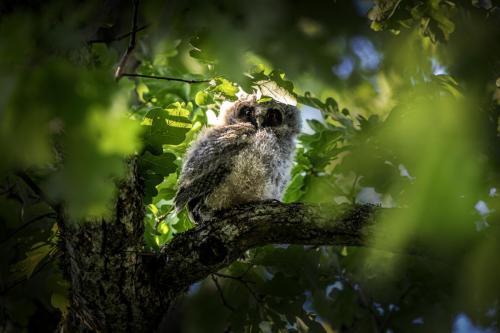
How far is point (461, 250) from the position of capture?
2.50ft

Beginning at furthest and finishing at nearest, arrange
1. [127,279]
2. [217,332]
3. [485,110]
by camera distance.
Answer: [217,332], [127,279], [485,110]

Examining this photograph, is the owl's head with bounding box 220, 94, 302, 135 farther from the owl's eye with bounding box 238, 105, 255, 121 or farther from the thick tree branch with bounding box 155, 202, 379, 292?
the thick tree branch with bounding box 155, 202, 379, 292

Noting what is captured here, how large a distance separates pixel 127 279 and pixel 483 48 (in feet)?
4.68

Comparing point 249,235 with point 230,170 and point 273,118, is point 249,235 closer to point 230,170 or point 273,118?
point 230,170

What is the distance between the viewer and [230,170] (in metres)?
2.19

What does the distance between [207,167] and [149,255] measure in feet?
1.62

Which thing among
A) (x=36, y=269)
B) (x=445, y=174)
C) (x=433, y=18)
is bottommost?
(x=36, y=269)

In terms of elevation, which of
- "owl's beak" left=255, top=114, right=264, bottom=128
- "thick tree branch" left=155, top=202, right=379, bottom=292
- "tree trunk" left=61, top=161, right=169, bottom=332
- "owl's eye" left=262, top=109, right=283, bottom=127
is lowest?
"tree trunk" left=61, top=161, right=169, bottom=332

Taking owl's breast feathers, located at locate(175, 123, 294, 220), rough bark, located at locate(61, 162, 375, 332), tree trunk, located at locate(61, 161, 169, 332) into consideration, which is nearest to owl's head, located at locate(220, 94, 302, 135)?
owl's breast feathers, located at locate(175, 123, 294, 220)

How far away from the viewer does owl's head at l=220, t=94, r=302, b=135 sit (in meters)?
2.58

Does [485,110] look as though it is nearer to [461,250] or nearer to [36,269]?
[461,250]

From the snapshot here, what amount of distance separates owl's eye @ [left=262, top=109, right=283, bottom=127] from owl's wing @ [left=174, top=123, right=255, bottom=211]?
333 mm

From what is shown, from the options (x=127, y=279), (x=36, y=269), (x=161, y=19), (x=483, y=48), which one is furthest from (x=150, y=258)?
(x=483, y=48)

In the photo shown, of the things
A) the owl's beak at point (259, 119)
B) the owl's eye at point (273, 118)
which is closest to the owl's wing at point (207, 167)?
the owl's beak at point (259, 119)
